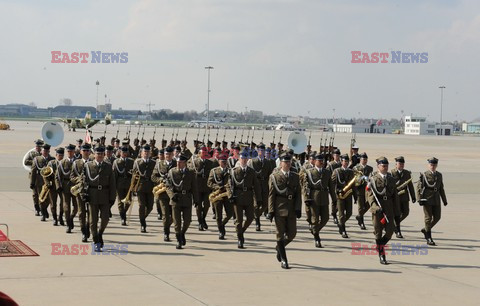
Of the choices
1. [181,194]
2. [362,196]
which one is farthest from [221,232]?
[362,196]

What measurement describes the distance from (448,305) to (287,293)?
2.16 metres

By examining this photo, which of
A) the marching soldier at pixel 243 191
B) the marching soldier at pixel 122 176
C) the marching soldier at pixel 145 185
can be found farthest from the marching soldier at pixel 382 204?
the marching soldier at pixel 122 176

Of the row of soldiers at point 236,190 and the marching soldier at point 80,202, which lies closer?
the row of soldiers at point 236,190

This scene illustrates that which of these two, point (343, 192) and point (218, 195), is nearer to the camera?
point (218, 195)

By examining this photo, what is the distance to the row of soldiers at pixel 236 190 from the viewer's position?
12641 mm

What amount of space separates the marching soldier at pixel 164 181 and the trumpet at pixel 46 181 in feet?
8.37

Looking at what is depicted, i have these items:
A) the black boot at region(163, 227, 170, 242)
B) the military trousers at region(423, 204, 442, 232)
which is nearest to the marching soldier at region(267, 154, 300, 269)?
the black boot at region(163, 227, 170, 242)

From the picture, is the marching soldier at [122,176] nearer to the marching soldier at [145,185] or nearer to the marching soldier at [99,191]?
the marching soldier at [145,185]

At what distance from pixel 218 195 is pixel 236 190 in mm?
1419

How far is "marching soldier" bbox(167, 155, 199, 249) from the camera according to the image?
14.0 metres

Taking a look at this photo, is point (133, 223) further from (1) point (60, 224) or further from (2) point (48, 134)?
(2) point (48, 134)

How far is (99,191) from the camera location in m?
13.6

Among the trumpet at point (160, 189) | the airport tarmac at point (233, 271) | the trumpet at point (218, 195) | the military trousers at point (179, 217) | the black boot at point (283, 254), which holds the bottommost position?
the airport tarmac at point (233, 271)

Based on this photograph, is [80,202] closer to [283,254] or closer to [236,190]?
[236,190]
